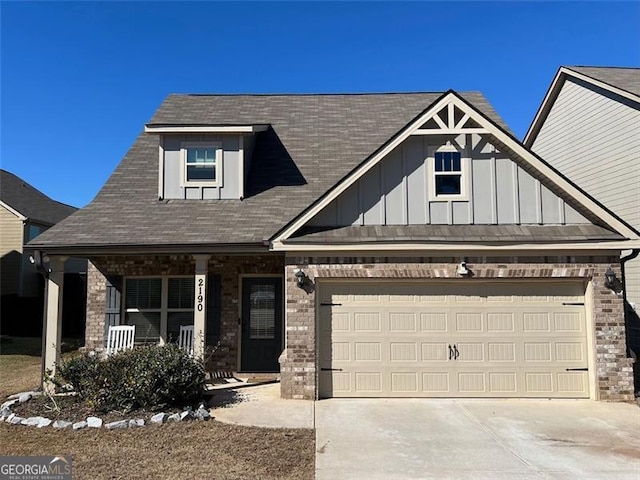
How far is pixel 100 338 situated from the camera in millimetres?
11078

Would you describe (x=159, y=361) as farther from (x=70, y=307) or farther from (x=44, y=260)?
(x=70, y=307)

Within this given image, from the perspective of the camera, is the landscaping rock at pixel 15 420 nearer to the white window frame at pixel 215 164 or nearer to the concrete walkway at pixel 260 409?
the concrete walkway at pixel 260 409

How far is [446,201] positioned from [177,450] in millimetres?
6154

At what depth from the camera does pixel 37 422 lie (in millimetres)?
7184

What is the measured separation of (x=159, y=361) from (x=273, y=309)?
3.34 m

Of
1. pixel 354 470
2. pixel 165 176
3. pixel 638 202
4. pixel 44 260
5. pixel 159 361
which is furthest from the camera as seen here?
pixel 638 202

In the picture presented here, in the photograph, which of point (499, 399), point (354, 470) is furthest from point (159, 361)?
point (499, 399)

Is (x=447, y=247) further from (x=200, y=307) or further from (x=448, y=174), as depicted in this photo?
(x=200, y=307)

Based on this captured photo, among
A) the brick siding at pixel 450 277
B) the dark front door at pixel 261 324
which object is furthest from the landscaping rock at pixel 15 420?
the dark front door at pixel 261 324

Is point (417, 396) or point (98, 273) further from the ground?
point (98, 273)

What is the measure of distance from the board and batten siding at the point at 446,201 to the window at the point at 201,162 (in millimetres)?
3753

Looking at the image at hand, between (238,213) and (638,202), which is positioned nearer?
(238,213)

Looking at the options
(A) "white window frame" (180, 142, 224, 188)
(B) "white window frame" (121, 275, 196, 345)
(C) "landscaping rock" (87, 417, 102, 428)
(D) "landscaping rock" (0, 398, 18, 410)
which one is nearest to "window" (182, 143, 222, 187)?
(A) "white window frame" (180, 142, 224, 188)

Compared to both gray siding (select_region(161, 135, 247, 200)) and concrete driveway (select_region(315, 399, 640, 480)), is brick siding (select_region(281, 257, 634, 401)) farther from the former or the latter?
gray siding (select_region(161, 135, 247, 200))
